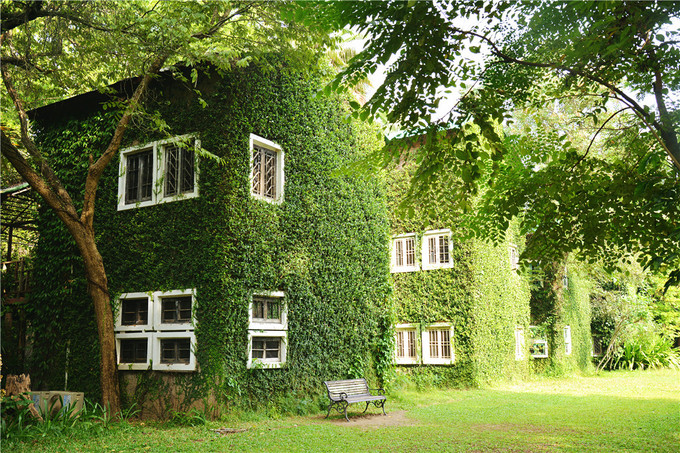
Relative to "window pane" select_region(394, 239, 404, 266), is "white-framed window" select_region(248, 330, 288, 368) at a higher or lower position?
lower

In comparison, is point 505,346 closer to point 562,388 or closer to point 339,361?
point 562,388

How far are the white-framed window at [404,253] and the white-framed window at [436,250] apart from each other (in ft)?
1.35

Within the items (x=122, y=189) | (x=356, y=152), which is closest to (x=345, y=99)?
(x=356, y=152)

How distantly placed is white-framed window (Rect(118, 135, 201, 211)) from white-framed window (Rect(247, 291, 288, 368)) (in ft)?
8.61

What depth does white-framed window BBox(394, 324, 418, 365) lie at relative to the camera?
19.4 meters

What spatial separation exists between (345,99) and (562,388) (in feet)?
40.9

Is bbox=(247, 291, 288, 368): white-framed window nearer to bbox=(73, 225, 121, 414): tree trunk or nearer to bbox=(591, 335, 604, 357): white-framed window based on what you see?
bbox=(73, 225, 121, 414): tree trunk

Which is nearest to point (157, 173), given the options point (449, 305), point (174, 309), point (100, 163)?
point (100, 163)

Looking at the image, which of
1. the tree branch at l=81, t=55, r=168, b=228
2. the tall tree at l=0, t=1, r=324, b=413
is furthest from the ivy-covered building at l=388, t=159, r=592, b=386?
the tree branch at l=81, t=55, r=168, b=228

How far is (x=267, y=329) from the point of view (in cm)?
1170

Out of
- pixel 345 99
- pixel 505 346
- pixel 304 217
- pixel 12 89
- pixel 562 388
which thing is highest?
pixel 345 99

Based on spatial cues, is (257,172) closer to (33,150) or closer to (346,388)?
(33,150)

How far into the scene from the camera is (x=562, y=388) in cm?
1950

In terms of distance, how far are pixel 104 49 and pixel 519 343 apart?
18.1 meters
